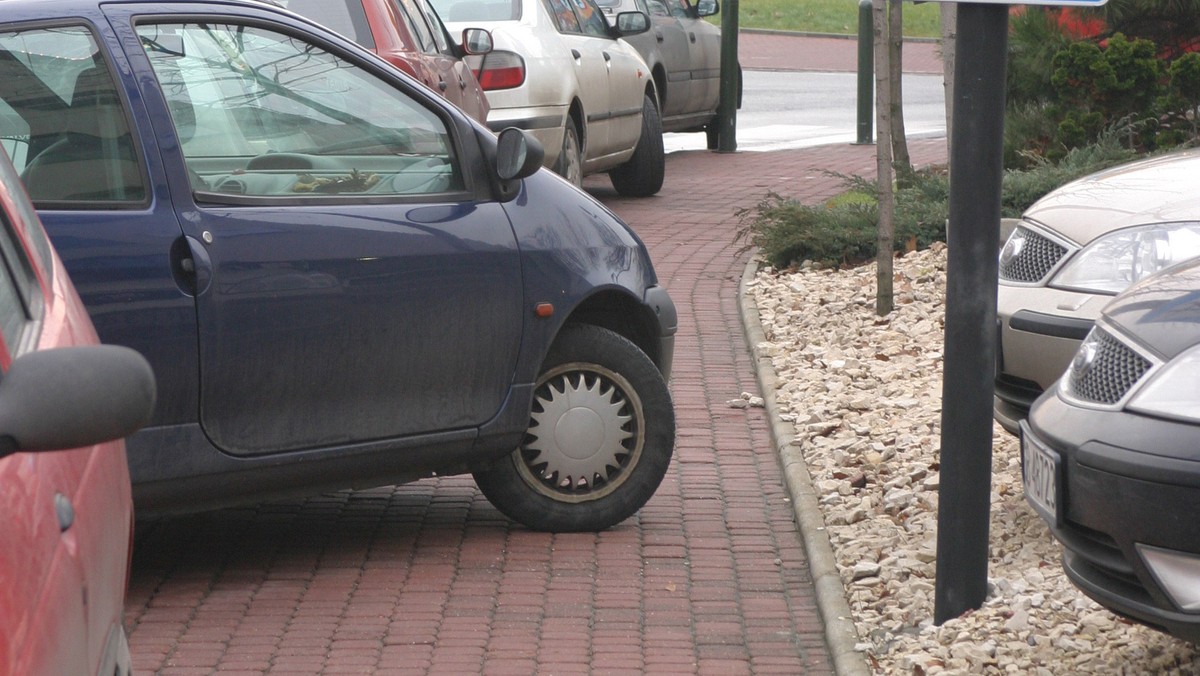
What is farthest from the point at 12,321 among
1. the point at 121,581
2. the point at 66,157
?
the point at 66,157

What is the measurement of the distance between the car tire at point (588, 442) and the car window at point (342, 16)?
3.67 meters

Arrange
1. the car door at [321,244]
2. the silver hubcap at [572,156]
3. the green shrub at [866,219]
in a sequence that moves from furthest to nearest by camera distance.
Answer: the silver hubcap at [572,156] → the green shrub at [866,219] → the car door at [321,244]

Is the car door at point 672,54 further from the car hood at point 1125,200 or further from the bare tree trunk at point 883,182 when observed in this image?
the car hood at point 1125,200

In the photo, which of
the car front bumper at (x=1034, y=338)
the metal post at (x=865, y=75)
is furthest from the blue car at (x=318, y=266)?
the metal post at (x=865, y=75)

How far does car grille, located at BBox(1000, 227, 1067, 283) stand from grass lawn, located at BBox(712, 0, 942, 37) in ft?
108

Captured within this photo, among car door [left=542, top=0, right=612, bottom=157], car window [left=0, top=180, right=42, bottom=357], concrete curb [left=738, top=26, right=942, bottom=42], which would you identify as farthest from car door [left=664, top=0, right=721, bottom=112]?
concrete curb [left=738, top=26, right=942, bottom=42]

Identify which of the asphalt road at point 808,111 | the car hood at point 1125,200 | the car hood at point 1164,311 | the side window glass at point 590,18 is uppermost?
the car hood at point 1164,311

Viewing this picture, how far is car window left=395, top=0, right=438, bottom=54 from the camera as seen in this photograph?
31.0 ft

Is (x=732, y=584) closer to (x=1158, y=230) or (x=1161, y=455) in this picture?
(x=1158, y=230)

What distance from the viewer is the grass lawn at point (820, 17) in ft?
129

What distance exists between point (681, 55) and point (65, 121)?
1183 cm

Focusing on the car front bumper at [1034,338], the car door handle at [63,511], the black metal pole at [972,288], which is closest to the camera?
the car door handle at [63,511]

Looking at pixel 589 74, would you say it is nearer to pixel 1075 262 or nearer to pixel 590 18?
pixel 590 18

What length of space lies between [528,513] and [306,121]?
144 centimetres
